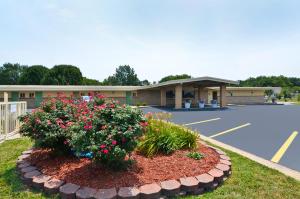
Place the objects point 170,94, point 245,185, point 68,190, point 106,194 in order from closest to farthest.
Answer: point 106,194 < point 68,190 < point 245,185 < point 170,94

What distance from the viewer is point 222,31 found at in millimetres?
12086

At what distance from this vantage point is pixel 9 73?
59969 millimetres

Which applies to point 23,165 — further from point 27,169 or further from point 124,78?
point 124,78

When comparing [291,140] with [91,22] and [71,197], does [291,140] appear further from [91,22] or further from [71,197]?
[91,22]

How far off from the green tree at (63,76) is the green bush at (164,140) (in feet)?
154

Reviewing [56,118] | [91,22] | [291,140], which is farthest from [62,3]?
[291,140]

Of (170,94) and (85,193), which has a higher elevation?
(170,94)

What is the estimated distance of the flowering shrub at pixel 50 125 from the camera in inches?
171

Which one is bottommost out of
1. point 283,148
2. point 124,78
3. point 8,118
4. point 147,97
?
point 283,148

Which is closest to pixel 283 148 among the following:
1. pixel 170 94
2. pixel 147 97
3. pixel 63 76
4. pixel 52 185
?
pixel 52 185

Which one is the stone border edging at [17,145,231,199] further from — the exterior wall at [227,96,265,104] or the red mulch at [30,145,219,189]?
the exterior wall at [227,96,265,104]

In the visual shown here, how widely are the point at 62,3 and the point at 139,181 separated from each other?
7.62 m

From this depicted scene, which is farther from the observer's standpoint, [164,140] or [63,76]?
[63,76]

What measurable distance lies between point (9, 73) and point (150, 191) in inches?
2775
